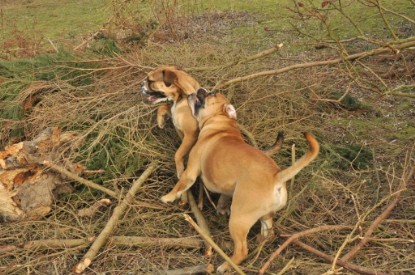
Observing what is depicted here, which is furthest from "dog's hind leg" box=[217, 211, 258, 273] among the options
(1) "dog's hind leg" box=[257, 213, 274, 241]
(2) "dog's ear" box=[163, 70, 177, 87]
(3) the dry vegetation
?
(2) "dog's ear" box=[163, 70, 177, 87]

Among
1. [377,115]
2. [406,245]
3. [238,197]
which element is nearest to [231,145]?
[238,197]

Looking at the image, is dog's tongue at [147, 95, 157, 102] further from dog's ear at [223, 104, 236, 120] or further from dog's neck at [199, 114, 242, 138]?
dog's ear at [223, 104, 236, 120]

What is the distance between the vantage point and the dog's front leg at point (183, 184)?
5.16 m

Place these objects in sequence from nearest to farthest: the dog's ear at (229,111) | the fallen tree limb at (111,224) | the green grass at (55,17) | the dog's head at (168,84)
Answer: the fallen tree limb at (111,224) < the dog's ear at (229,111) < the dog's head at (168,84) < the green grass at (55,17)

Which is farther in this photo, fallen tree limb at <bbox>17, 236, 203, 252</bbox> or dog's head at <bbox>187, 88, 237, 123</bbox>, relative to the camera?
dog's head at <bbox>187, 88, 237, 123</bbox>

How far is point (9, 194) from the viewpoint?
517cm

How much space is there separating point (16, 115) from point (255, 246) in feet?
12.6

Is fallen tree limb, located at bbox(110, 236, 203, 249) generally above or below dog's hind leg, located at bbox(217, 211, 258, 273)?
below

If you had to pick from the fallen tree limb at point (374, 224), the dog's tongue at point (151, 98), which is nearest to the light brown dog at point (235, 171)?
the dog's tongue at point (151, 98)

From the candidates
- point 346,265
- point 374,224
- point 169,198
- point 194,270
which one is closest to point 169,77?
point 169,198

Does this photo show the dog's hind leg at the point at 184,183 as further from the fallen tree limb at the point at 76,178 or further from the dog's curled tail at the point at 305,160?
the dog's curled tail at the point at 305,160

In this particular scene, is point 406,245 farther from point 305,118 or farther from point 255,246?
point 305,118

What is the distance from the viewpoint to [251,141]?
5926mm

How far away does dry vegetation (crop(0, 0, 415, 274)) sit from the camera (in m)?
4.68
